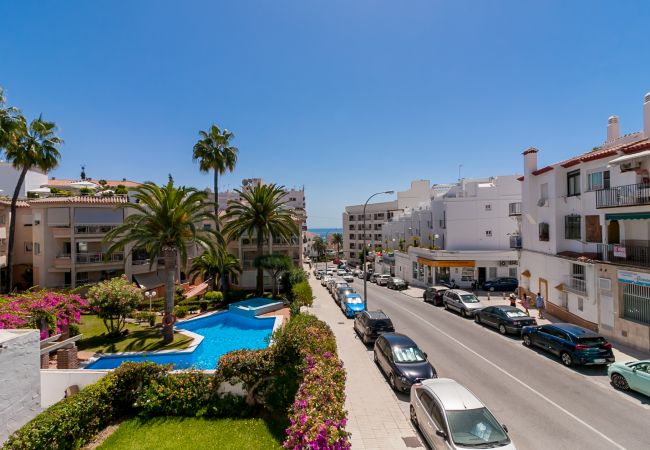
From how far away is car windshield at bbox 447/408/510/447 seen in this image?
8164 mm

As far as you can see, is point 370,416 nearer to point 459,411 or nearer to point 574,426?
point 459,411

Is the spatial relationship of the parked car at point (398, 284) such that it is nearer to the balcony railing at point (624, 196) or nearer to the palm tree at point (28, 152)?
the balcony railing at point (624, 196)

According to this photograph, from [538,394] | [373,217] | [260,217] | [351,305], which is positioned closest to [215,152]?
[260,217]

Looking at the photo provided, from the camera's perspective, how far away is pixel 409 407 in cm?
1194

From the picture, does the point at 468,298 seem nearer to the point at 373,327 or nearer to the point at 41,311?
the point at 373,327

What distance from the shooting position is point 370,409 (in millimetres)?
11812

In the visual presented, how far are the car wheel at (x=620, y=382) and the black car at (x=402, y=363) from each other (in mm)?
7318

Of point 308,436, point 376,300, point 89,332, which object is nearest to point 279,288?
point 376,300

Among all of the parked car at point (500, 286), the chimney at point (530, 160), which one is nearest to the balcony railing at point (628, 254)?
the chimney at point (530, 160)

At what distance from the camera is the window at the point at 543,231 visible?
27562 millimetres

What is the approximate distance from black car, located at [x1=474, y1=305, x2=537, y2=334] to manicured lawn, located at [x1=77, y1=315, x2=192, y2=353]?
20368 mm

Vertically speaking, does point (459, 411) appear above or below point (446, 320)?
above

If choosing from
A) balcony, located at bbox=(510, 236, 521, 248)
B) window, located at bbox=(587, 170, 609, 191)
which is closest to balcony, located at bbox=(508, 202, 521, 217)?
balcony, located at bbox=(510, 236, 521, 248)

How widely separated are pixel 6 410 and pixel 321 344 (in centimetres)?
941
